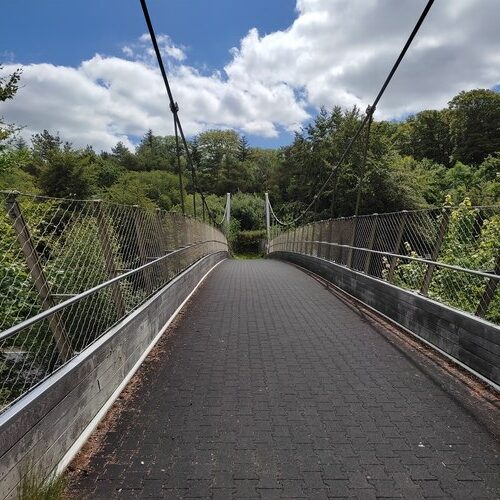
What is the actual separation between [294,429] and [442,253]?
440 cm

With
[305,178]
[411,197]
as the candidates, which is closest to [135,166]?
A: [305,178]

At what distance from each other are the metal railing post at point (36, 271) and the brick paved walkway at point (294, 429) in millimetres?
766

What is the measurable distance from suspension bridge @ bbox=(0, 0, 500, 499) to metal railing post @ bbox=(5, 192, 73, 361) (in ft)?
0.04

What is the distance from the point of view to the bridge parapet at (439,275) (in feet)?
Result: 15.0

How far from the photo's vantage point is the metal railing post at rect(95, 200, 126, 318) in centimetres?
456

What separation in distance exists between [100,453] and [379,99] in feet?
27.9

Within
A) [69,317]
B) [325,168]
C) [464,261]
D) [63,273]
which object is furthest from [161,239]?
[325,168]

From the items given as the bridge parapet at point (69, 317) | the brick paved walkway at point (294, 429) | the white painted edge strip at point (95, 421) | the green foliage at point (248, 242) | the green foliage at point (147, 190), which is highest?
the green foliage at point (147, 190)

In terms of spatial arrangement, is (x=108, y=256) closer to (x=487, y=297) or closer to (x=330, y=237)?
(x=487, y=297)

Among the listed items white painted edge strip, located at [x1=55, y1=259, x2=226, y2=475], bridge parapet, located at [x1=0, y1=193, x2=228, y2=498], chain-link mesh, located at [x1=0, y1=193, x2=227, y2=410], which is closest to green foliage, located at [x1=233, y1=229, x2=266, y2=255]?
bridge parapet, located at [x1=0, y1=193, x2=228, y2=498]

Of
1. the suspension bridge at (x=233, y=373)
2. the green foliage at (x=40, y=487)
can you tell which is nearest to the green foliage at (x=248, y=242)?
the suspension bridge at (x=233, y=373)

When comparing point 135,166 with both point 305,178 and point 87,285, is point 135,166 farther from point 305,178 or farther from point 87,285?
point 87,285

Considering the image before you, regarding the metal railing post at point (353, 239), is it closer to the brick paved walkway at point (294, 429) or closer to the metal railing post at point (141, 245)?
the brick paved walkway at point (294, 429)

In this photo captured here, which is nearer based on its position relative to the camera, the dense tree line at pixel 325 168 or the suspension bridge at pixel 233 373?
the suspension bridge at pixel 233 373
